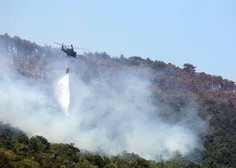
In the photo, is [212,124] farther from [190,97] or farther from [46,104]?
[46,104]

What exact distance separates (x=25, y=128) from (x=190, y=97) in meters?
53.1

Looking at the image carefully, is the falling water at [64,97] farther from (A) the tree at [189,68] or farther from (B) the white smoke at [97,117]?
(A) the tree at [189,68]

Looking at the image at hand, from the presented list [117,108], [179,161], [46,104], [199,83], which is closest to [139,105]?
[117,108]

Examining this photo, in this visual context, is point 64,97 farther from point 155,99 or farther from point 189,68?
point 189,68

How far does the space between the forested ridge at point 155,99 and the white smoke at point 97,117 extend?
346cm

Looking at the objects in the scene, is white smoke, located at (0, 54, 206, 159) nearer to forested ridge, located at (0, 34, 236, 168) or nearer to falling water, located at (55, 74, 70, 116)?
falling water, located at (55, 74, 70, 116)

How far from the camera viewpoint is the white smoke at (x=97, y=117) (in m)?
93.7

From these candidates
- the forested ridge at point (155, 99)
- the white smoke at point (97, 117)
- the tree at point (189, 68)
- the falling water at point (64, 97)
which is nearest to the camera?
the forested ridge at point (155, 99)

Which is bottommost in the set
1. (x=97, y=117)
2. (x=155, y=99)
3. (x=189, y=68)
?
(x=97, y=117)

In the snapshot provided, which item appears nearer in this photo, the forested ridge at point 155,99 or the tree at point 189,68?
the forested ridge at point 155,99

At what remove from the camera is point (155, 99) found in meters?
123

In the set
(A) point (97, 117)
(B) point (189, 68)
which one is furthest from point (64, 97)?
(B) point (189, 68)

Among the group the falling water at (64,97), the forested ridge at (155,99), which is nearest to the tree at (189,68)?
the forested ridge at (155,99)

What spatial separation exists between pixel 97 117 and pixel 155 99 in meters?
21.8
